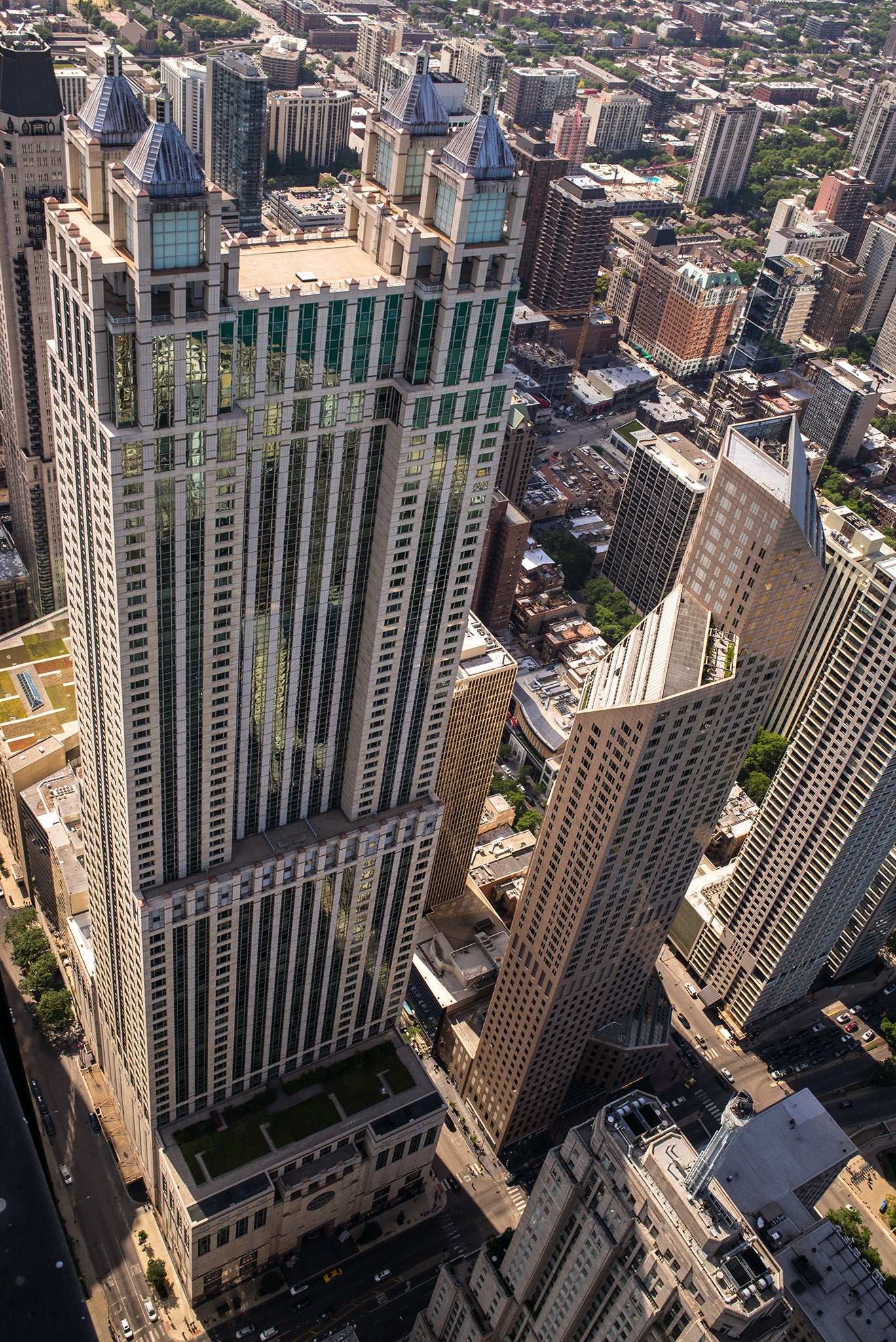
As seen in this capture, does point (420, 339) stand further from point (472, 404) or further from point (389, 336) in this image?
point (472, 404)

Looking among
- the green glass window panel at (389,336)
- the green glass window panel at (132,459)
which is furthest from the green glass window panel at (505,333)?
the green glass window panel at (132,459)

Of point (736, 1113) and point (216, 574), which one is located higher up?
point (216, 574)

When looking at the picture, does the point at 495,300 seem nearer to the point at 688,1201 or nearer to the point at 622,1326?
the point at 688,1201

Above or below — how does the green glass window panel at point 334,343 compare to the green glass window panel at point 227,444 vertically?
above

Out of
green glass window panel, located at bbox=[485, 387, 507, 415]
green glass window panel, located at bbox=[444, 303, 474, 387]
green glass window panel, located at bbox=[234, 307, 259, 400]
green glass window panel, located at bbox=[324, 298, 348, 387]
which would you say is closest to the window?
green glass window panel, located at bbox=[234, 307, 259, 400]

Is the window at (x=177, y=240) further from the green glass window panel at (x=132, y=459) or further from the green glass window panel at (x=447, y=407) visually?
the green glass window panel at (x=447, y=407)

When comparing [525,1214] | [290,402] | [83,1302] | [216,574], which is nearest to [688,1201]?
[525,1214]

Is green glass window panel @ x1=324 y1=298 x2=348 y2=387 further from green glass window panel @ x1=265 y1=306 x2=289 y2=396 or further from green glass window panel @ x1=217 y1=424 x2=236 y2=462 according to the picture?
green glass window panel @ x1=217 y1=424 x2=236 y2=462

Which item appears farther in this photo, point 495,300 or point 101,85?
point 495,300
